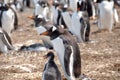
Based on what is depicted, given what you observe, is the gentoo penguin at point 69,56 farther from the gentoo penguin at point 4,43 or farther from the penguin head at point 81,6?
the penguin head at point 81,6

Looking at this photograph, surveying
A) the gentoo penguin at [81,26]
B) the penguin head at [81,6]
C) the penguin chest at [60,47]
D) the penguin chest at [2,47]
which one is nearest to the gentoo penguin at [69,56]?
the penguin chest at [60,47]

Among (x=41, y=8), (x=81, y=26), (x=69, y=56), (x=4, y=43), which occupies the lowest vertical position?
(x=41, y=8)

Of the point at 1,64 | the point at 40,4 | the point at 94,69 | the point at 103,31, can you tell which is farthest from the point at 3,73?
the point at 40,4

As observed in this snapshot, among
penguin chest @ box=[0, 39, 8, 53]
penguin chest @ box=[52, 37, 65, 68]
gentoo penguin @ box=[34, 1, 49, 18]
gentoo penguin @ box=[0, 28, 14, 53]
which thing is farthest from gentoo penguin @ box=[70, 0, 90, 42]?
gentoo penguin @ box=[34, 1, 49, 18]

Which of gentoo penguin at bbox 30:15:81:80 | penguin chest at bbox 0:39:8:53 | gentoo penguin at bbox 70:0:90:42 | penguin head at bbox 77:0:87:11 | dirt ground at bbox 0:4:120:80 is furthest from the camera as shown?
penguin head at bbox 77:0:87:11

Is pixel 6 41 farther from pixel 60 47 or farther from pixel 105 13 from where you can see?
pixel 105 13

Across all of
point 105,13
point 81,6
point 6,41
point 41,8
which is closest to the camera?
point 6,41

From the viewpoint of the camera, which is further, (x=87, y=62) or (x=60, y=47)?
(x=87, y=62)

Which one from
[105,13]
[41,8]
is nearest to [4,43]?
[105,13]

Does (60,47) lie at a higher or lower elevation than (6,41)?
higher

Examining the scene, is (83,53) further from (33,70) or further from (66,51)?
(66,51)

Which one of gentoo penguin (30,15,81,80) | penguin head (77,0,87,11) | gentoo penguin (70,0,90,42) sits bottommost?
gentoo penguin (70,0,90,42)

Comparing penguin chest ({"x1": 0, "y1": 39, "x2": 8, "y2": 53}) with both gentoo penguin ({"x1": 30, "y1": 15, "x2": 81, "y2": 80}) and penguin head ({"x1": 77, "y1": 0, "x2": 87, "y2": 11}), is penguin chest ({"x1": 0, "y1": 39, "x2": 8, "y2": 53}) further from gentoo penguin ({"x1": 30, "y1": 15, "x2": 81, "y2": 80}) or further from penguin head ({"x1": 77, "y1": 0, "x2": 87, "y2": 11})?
gentoo penguin ({"x1": 30, "y1": 15, "x2": 81, "y2": 80})

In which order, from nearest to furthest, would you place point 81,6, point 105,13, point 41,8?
point 81,6 → point 105,13 → point 41,8
